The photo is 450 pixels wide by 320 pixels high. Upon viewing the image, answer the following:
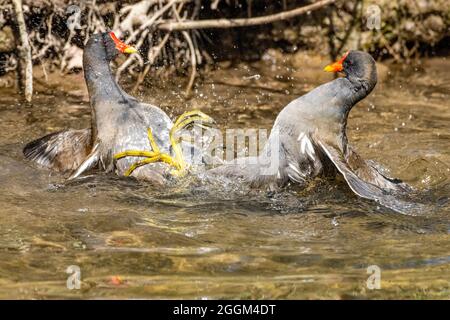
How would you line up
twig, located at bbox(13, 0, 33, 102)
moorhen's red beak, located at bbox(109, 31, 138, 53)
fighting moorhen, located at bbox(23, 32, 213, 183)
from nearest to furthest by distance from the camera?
fighting moorhen, located at bbox(23, 32, 213, 183), moorhen's red beak, located at bbox(109, 31, 138, 53), twig, located at bbox(13, 0, 33, 102)

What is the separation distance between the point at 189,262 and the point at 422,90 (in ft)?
12.5

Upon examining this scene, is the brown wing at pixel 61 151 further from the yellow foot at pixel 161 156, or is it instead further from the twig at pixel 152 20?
the twig at pixel 152 20

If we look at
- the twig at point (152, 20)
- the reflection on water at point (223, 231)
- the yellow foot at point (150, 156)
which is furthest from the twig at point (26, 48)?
the yellow foot at point (150, 156)

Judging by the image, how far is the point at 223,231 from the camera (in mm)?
4332

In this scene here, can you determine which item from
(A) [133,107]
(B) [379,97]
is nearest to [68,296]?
(A) [133,107]

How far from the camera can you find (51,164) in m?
5.47

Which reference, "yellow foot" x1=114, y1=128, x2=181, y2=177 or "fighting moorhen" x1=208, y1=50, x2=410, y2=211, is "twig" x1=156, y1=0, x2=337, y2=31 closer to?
"fighting moorhen" x1=208, y1=50, x2=410, y2=211

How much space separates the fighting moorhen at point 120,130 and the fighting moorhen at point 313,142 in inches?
13.0

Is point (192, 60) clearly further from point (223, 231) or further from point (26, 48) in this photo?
point (223, 231)

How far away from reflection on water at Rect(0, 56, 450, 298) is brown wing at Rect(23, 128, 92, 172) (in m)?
0.09

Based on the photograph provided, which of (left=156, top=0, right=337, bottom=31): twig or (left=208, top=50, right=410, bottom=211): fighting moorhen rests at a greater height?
(left=156, top=0, right=337, bottom=31): twig

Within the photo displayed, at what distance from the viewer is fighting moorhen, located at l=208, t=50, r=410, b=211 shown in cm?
488

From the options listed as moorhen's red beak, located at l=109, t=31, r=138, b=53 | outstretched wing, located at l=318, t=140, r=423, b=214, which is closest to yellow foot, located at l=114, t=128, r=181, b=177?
moorhen's red beak, located at l=109, t=31, r=138, b=53

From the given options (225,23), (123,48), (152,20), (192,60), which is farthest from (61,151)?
(225,23)
